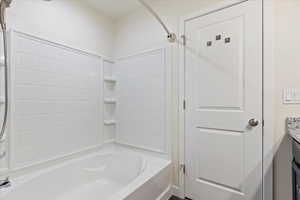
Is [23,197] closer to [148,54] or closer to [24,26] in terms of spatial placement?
[24,26]

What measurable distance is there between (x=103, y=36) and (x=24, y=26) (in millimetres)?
987

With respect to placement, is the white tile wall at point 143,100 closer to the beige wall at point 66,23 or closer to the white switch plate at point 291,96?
the beige wall at point 66,23

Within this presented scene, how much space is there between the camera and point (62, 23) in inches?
71.6

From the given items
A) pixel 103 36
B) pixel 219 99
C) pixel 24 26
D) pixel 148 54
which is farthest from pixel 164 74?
pixel 24 26

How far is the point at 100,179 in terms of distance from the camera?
1.96 m

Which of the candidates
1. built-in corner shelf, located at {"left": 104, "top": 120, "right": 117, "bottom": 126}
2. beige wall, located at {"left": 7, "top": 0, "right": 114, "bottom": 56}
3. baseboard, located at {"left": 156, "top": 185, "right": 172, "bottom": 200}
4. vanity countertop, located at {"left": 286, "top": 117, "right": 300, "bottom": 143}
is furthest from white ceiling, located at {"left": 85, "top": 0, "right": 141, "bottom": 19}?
baseboard, located at {"left": 156, "top": 185, "right": 172, "bottom": 200}

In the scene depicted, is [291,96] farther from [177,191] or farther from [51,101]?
[51,101]

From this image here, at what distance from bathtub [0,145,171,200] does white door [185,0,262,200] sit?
0.43 m

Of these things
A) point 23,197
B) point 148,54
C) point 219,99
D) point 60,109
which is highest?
point 148,54

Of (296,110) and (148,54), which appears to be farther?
(148,54)

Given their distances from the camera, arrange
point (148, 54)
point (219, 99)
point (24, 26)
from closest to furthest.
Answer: point (24, 26) → point (219, 99) → point (148, 54)

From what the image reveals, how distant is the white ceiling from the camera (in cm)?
210

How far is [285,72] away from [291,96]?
0.66ft

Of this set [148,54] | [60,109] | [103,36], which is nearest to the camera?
[60,109]
